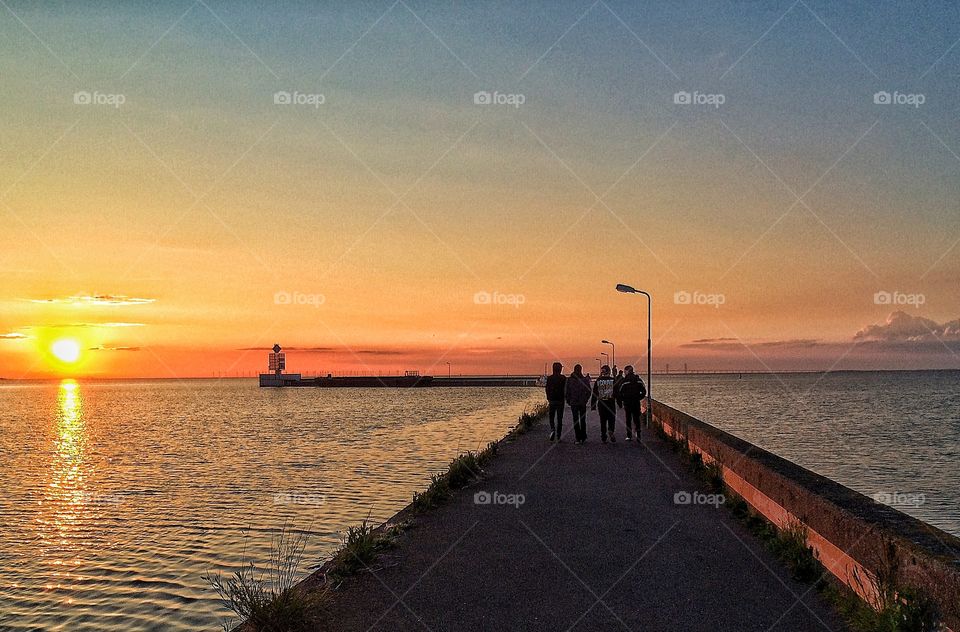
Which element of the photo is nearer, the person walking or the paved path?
the paved path

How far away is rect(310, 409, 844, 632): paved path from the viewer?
610cm

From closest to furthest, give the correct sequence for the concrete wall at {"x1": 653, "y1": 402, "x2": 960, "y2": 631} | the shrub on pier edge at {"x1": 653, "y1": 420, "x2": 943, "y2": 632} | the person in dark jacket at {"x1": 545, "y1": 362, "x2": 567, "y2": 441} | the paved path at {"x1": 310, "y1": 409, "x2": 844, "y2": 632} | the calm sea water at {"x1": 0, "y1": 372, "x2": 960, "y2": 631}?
the shrub on pier edge at {"x1": 653, "y1": 420, "x2": 943, "y2": 632}
the concrete wall at {"x1": 653, "y1": 402, "x2": 960, "y2": 631}
the paved path at {"x1": 310, "y1": 409, "x2": 844, "y2": 632}
the calm sea water at {"x1": 0, "y1": 372, "x2": 960, "y2": 631}
the person in dark jacket at {"x1": 545, "y1": 362, "x2": 567, "y2": 441}

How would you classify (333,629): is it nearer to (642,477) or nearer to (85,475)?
(642,477)

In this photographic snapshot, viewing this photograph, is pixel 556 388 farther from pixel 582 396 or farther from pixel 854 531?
pixel 854 531

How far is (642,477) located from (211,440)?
108ft

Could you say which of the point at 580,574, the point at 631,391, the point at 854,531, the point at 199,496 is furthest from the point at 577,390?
the point at 854,531

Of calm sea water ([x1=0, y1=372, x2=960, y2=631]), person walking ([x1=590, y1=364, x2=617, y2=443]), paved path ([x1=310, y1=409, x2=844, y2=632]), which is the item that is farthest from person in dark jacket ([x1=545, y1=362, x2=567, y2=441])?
paved path ([x1=310, y1=409, x2=844, y2=632])

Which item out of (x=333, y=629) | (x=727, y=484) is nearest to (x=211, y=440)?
(x=727, y=484)

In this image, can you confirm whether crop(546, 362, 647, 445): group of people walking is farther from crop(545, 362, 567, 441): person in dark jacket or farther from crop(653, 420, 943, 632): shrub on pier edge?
crop(653, 420, 943, 632): shrub on pier edge

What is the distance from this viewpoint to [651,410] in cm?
2930

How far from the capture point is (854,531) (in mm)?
6566

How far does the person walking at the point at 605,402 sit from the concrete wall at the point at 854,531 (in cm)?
959

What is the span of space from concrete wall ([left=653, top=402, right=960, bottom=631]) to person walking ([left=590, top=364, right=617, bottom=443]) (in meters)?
9.59

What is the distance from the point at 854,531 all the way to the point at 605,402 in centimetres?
1487
